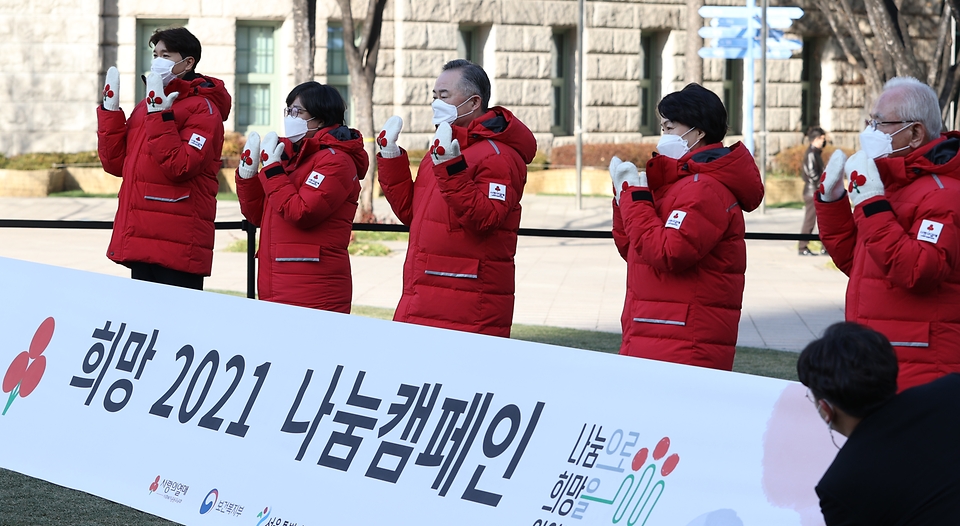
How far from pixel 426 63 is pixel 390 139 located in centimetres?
2095

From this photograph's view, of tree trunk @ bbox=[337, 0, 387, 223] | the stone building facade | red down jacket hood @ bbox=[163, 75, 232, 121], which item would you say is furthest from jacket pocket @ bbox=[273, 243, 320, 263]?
the stone building facade

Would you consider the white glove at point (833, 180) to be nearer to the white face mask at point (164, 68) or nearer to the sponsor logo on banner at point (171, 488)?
the sponsor logo on banner at point (171, 488)

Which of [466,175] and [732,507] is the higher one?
[466,175]

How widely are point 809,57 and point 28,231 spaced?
63.6 feet

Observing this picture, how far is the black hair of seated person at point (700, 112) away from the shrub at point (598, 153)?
71.6ft

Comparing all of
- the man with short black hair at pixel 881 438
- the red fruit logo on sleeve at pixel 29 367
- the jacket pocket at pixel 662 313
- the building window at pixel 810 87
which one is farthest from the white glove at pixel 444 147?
the building window at pixel 810 87

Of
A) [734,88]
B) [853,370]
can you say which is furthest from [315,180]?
[734,88]

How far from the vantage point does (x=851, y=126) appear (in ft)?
97.3

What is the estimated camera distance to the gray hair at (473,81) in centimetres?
514

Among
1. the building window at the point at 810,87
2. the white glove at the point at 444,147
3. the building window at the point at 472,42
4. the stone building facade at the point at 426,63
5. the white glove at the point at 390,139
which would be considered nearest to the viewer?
the white glove at the point at 444,147

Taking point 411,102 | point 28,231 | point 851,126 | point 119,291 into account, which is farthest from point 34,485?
point 851,126

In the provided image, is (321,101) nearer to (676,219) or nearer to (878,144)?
(676,219)

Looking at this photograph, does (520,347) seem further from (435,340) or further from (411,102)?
(411,102)

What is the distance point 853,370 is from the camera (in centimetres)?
260
